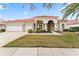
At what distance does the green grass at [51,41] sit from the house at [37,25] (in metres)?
0.19

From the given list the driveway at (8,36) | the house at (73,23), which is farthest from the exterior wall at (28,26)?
the house at (73,23)

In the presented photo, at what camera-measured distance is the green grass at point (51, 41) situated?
17.1ft

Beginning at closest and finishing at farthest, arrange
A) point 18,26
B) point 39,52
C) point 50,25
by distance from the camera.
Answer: point 39,52 → point 50,25 → point 18,26

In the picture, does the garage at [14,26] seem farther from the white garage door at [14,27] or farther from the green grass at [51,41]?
the green grass at [51,41]

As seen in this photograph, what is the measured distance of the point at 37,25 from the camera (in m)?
5.24

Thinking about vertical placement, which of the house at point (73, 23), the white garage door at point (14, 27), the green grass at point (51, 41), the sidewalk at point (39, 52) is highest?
the house at point (73, 23)

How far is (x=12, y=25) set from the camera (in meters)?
5.29

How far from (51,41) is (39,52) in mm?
375

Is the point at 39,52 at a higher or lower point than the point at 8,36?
lower

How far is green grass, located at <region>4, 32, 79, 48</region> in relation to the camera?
521 centimetres

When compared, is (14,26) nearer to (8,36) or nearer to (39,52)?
(8,36)

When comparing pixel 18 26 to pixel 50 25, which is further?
pixel 18 26

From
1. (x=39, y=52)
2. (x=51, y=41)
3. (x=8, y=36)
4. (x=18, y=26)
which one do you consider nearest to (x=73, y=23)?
(x=51, y=41)

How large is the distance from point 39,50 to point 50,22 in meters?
0.69
